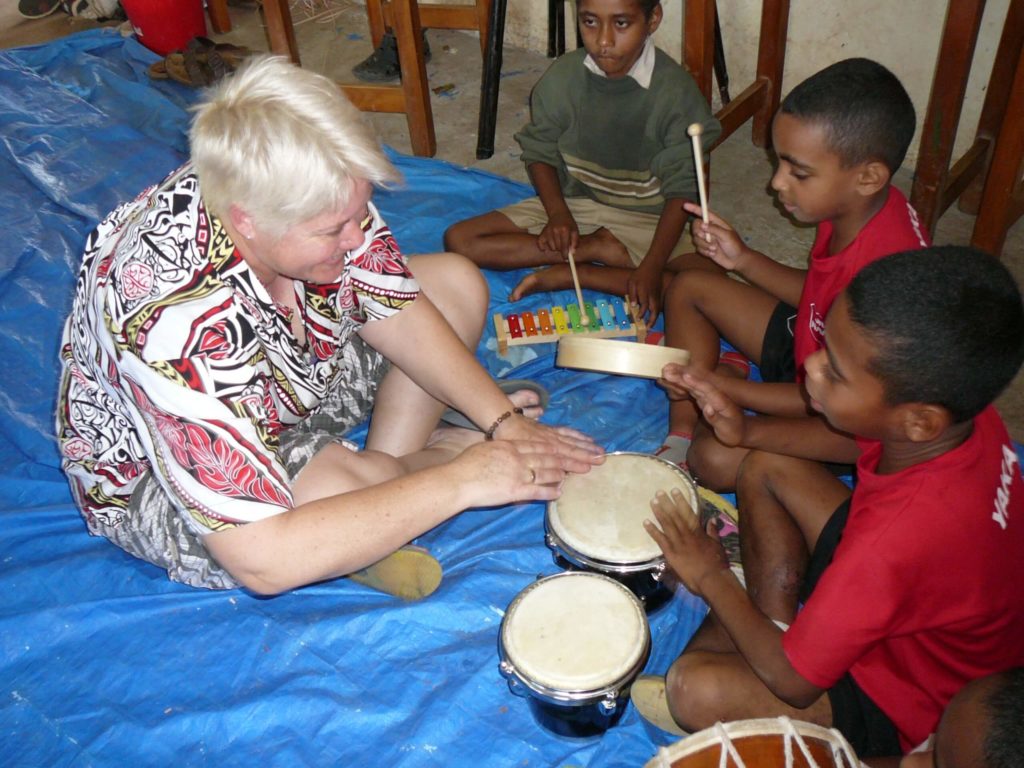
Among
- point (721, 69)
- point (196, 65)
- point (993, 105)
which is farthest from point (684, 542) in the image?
point (196, 65)

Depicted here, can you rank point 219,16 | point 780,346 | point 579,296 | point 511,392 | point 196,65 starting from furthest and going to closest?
1. point 219,16
2. point 196,65
3. point 579,296
4. point 511,392
5. point 780,346

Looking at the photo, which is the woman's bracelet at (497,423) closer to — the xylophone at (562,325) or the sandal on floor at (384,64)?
the xylophone at (562,325)

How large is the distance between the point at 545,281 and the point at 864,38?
166 cm

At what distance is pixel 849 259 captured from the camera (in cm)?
170

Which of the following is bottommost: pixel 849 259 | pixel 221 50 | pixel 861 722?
pixel 861 722

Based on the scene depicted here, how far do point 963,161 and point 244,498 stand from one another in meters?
2.71

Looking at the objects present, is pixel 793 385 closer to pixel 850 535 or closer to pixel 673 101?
pixel 850 535

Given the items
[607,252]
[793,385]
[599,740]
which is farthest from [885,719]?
[607,252]

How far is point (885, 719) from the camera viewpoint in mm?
1373

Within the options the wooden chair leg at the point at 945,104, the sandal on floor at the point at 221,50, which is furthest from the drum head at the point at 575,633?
the sandal on floor at the point at 221,50

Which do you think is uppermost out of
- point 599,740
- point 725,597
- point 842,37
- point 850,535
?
point 842,37

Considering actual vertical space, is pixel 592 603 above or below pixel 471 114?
below

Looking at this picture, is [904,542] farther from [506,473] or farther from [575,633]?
[506,473]

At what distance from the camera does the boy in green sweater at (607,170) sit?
2.45m
